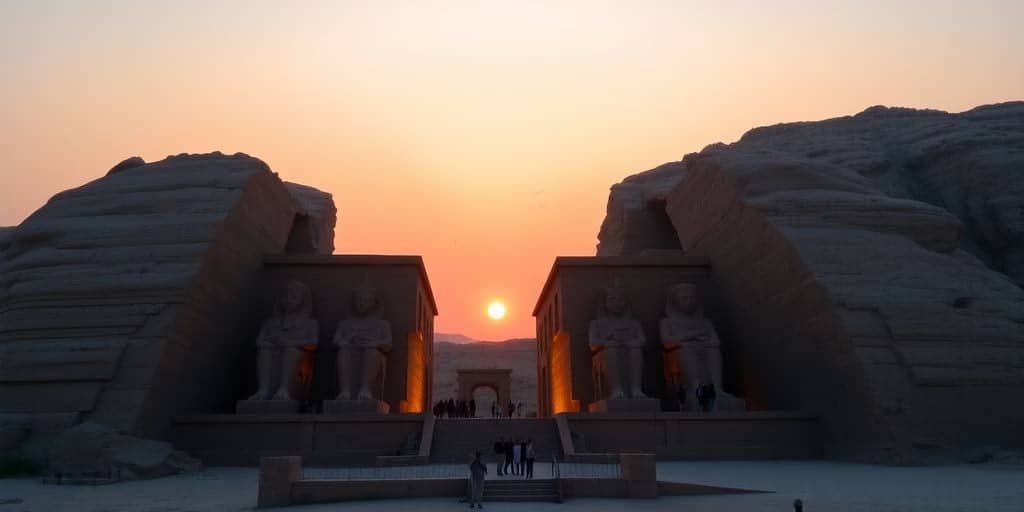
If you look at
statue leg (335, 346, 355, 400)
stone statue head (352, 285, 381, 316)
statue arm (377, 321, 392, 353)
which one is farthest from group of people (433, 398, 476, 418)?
statue leg (335, 346, 355, 400)

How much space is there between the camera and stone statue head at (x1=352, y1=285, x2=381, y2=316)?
1554cm

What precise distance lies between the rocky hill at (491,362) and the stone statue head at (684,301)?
27749mm

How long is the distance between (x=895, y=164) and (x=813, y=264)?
62.8ft

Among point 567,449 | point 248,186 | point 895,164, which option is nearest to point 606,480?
point 567,449

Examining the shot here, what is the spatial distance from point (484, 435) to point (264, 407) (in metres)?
4.48

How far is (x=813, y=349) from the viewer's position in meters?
13.3

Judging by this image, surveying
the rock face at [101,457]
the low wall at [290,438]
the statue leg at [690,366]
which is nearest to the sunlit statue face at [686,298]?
the statue leg at [690,366]

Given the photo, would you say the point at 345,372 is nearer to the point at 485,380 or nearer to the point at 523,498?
the point at 523,498

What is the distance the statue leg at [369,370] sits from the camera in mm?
14539

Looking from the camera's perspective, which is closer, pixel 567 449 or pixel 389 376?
pixel 567 449

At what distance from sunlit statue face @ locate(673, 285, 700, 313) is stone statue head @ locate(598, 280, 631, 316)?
113 cm

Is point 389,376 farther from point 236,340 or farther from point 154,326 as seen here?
point 154,326

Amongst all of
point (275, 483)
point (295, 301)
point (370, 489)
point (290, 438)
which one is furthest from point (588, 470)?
point (295, 301)

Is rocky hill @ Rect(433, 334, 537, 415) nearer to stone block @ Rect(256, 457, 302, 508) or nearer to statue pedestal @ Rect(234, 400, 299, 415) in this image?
statue pedestal @ Rect(234, 400, 299, 415)
